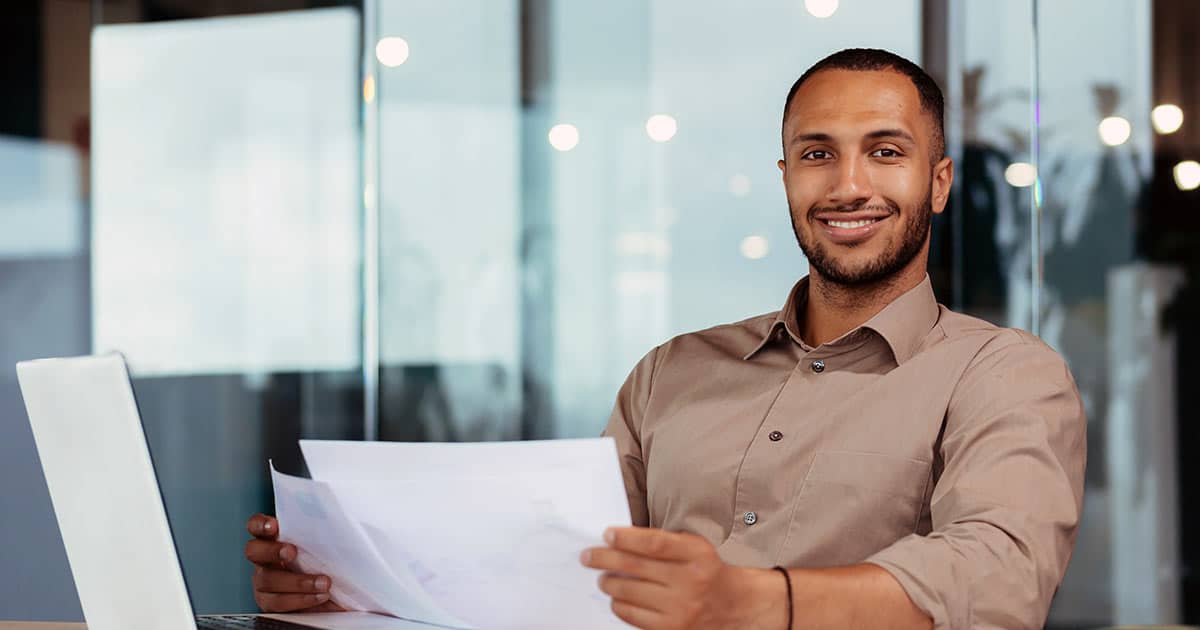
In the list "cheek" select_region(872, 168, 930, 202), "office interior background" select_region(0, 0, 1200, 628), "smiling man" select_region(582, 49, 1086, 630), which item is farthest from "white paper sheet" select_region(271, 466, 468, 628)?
"office interior background" select_region(0, 0, 1200, 628)

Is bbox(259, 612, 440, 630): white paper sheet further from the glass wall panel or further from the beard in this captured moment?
the glass wall panel

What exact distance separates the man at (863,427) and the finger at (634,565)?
0.32 feet

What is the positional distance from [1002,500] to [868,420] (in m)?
0.25

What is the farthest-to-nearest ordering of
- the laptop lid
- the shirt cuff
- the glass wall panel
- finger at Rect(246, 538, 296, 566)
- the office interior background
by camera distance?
the glass wall panel < the office interior background < finger at Rect(246, 538, 296, 566) < the shirt cuff < the laptop lid

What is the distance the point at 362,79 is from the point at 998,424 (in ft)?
8.67

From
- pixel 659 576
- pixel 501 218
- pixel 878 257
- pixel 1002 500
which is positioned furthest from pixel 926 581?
pixel 501 218

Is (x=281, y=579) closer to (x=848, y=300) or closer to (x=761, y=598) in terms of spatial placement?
(x=761, y=598)

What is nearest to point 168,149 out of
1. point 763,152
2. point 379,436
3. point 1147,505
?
point 379,436

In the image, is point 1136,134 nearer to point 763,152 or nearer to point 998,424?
point 763,152

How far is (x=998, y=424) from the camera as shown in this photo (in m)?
1.24

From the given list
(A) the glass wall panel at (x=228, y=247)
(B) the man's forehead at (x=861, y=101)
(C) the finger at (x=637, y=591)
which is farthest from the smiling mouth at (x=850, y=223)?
(A) the glass wall panel at (x=228, y=247)

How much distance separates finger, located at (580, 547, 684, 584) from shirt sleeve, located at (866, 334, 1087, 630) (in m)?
0.26

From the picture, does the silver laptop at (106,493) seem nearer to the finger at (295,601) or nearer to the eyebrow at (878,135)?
the finger at (295,601)

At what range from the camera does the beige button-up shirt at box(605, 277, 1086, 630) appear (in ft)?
3.72
